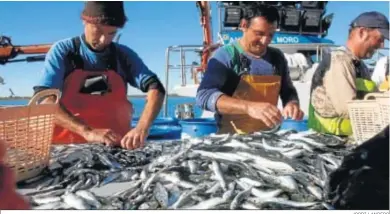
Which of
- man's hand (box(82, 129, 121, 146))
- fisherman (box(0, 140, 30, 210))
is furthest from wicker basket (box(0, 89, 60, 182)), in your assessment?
fisherman (box(0, 140, 30, 210))

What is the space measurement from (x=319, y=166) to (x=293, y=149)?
21cm

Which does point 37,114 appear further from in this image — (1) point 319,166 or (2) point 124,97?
(1) point 319,166

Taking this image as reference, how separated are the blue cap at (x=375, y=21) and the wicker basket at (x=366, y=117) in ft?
1.18

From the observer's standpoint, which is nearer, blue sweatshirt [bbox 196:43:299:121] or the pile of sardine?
the pile of sardine

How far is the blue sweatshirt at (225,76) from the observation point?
8.33ft

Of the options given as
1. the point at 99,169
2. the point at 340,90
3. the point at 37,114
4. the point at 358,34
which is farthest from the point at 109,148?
the point at 358,34

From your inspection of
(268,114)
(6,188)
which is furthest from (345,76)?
(6,188)


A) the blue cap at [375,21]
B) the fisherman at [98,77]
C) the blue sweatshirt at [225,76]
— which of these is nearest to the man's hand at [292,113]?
the blue sweatshirt at [225,76]

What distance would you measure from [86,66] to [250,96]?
0.86 m

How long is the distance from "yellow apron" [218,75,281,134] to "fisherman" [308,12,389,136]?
261 mm

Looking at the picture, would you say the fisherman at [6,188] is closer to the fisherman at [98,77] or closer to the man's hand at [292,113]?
the fisherman at [98,77]

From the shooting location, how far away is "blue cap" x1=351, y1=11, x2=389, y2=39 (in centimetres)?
232

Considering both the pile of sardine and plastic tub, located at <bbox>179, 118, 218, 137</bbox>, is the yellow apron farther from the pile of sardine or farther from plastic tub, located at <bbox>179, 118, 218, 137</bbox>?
the pile of sardine

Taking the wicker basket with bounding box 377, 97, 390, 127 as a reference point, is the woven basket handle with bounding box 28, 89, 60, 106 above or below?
above
